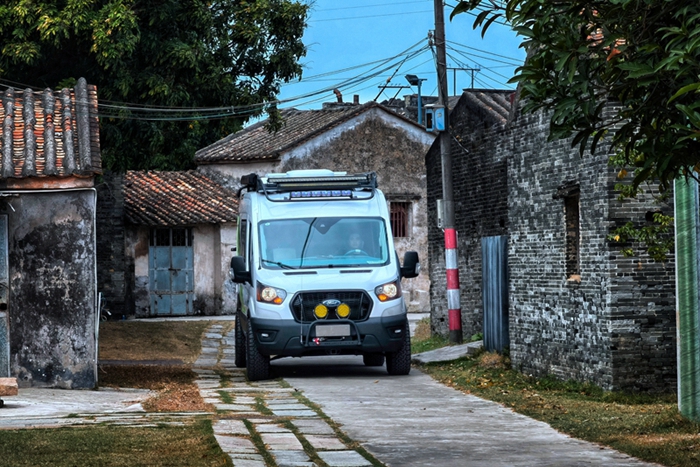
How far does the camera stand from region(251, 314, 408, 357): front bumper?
1586cm

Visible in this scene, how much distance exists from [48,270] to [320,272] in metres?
3.78

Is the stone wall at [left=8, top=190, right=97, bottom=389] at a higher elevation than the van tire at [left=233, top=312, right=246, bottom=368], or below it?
higher

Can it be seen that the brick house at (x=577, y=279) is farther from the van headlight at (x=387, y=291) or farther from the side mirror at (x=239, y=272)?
the side mirror at (x=239, y=272)

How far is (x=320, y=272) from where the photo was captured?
16141 millimetres

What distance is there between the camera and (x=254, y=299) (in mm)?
16172

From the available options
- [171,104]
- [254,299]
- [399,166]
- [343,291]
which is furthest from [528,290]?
[399,166]

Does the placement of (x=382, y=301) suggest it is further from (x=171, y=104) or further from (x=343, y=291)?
(x=171, y=104)

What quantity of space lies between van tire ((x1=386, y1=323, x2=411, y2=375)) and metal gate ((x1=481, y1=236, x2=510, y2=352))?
1.65m

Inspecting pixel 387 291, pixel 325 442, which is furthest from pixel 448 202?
pixel 325 442

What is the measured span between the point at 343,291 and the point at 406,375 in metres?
1.92

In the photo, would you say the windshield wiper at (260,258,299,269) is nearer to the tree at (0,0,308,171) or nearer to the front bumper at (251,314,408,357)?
the front bumper at (251,314,408,357)

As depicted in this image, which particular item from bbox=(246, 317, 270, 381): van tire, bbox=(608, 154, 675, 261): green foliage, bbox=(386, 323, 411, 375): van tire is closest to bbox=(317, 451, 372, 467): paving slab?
bbox=(608, 154, 675, 261): green foliage

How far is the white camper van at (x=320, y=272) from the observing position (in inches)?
627

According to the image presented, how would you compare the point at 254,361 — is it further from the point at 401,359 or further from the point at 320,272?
the point at 401,359
